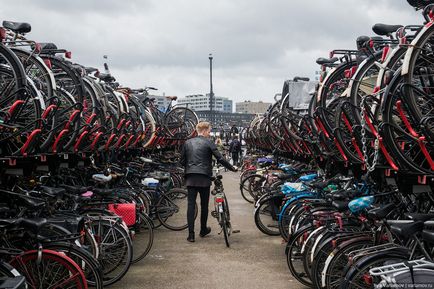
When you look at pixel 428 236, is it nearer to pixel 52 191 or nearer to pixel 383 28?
pixel 383 28

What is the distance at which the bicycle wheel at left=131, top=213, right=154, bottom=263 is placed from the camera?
262 inches

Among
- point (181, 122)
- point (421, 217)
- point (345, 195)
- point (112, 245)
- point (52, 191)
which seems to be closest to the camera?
point (421, 217)

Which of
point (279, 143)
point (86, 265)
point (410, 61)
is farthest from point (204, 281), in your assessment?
point (279, 143)

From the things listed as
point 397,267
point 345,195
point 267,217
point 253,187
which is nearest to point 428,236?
point 397,267

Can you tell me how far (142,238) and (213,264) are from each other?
1057 mm

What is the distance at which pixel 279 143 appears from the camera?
1255 centimetres

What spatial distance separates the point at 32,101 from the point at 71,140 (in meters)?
1.02

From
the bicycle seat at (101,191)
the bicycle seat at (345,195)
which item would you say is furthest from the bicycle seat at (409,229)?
the bicycle seat at (101,191)

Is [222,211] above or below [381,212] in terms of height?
below

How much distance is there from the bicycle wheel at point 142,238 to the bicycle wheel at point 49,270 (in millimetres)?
2446

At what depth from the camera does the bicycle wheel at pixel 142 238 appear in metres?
6.66

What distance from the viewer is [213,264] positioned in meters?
6.62

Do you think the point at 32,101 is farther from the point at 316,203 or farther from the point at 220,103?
the point at 220,103

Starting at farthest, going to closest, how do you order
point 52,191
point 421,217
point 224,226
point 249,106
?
point 249,106, point 224,226, point 52,191, point 421,217
